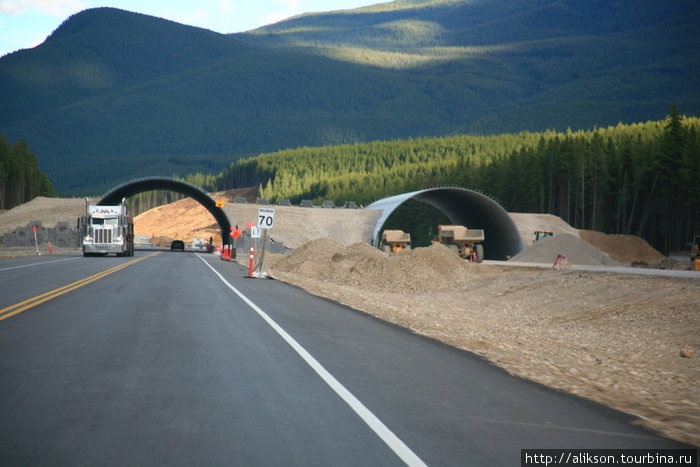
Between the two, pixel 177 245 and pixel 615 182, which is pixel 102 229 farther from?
pixel 615 182

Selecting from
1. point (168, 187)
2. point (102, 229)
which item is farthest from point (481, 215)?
point (102, 229)

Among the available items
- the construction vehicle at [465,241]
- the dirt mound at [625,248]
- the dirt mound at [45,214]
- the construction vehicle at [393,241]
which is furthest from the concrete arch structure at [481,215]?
the dirt mound at [45,214]

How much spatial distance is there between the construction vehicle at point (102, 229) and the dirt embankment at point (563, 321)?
55.1ft

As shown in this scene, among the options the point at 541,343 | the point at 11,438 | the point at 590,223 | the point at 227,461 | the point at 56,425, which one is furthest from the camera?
the point at 590,223

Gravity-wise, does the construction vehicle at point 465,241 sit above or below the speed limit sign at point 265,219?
below

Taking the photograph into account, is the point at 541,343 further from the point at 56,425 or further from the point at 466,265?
the point at 466,265

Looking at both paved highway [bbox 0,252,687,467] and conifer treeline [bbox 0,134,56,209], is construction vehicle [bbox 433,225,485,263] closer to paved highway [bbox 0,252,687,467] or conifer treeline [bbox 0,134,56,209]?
paved highway [bbox 0,252,687,467]

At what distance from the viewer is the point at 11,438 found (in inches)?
229

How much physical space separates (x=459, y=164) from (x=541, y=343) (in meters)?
130

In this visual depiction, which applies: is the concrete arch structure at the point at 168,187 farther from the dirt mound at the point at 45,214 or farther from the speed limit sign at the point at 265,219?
the speed limit sign at the point at 265,219

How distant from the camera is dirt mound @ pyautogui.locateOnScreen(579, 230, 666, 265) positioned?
215 ft

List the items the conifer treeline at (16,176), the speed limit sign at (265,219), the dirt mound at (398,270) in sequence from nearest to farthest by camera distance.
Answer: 1. the speed limit sign at (265,219)
2. the dirt mound at (398,270)
3. the conifer treeline at (16,176)

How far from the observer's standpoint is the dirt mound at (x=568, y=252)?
52.7m

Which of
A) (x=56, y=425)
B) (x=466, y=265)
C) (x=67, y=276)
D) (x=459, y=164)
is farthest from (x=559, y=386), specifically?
(x=459, y=164)
